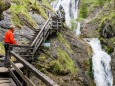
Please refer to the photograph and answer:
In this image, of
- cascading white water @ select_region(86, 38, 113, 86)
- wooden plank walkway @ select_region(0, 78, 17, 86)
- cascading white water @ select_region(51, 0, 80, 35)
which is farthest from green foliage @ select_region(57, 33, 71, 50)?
cascading white water @ select_region(51, 0, 80, 35)

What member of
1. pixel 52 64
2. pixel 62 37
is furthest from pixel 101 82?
pixel 52 64

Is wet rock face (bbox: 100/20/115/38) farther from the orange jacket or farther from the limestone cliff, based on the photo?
the orange jacket

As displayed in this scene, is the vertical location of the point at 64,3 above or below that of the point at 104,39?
above

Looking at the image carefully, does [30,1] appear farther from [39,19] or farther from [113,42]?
[113,42]

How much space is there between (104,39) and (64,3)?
73.4 ft

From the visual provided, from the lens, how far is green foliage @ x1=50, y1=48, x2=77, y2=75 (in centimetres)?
1841

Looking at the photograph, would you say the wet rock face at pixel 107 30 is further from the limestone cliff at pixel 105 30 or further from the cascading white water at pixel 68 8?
the cascading white water at pixel 68 8

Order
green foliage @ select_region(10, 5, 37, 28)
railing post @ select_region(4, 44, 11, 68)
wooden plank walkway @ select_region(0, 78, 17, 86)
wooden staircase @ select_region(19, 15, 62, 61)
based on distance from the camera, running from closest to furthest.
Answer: wooden plank walkway @ select_region(0, 78, 17, 86) < railing post @ select_region(4, 44, 11, 68) < wooden staircase @ select_region(19, 15, 62, 61) < green foliage @ select_region(10, 5, 37, 28)

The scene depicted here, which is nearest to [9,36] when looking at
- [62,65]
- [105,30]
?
[62,65]

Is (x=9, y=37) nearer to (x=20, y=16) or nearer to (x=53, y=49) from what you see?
(x=53, y=49)

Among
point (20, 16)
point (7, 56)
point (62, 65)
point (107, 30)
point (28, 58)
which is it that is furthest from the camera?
point (107, 30)

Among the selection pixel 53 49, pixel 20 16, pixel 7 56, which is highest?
pixel 20 16

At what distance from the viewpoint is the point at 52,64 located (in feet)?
60.0

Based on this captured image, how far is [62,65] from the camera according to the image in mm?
19594
